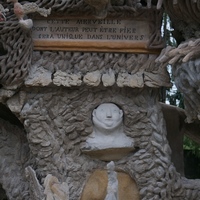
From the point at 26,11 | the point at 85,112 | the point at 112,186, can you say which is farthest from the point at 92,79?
the point at 112,186

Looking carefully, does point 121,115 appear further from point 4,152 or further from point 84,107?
point 4,152

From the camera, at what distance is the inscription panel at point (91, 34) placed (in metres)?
4.80

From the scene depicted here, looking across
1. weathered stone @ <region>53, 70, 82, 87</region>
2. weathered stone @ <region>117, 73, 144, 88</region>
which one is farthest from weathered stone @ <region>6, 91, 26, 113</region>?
weathered stone @ <region>117, 73, 144, 88</region>

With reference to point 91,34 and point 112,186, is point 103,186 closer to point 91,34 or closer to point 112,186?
point 112,186

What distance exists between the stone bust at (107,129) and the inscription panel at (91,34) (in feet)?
1.67

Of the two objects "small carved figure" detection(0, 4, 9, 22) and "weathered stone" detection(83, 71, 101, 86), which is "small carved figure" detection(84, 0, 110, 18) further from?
"small carved figure" detection(0, 4, 9, 22)

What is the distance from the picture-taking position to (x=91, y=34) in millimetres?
4828

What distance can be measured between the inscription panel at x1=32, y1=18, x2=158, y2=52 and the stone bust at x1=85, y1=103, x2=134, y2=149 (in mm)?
510

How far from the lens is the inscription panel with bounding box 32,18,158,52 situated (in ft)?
15.8

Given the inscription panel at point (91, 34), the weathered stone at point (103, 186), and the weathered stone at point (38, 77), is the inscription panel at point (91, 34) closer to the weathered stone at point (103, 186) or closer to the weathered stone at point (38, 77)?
the weathered stone at point (38, 77)

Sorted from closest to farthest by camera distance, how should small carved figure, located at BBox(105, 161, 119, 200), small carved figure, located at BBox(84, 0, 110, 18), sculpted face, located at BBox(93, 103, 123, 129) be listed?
small carved figure, located at BBox(84, 0, 110, 18) < small carved figure, located at BBox(105, 161, 119, 200) < sculpted face, located at BBox(93, 103, 123, 129)

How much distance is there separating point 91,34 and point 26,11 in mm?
587

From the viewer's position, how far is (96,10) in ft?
15.4

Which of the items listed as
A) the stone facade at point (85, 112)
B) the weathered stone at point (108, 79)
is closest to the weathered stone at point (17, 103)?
the stone facade at point (85, 112)
